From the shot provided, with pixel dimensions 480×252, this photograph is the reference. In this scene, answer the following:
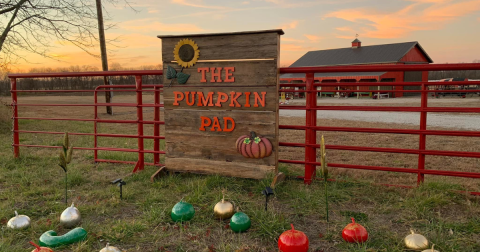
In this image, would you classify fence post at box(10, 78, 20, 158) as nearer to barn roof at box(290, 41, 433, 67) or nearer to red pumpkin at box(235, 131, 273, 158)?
red pumpkin at box(235, 131, 273, 158)

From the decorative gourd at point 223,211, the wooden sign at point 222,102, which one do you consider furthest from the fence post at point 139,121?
the decorative gourd at point 223,211

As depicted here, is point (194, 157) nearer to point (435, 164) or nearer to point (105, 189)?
point (105, 189)

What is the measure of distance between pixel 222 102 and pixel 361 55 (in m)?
38.9

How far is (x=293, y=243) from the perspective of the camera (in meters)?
2.60

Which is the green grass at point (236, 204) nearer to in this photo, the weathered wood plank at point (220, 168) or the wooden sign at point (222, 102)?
the weathered wood plank at point (220, 168)

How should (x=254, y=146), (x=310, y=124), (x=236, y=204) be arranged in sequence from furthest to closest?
1. (x=310, y=124)
2. (x=254, y=146)
3. (x=236, y=204)

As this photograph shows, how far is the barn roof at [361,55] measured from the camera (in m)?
36.8

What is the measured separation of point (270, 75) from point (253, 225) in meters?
1.83

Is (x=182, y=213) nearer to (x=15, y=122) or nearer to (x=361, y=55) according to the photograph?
(x=15, y=122)

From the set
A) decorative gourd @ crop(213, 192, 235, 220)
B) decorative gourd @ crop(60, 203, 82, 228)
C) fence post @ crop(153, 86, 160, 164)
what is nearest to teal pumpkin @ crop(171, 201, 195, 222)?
decorative gourd @ crop(213, 192, 235, 220)

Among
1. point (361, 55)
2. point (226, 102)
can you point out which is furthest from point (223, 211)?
point (361, 55)

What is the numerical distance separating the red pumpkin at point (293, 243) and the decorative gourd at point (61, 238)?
5.47 ft

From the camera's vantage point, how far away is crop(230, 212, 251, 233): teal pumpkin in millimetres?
3018

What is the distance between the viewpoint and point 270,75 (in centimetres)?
417
